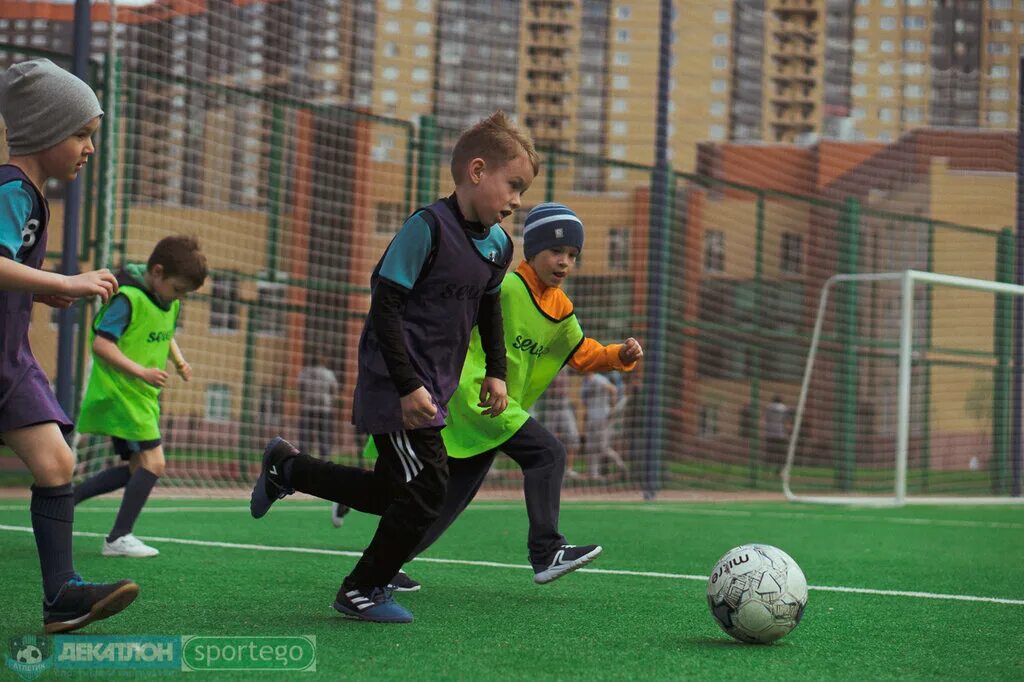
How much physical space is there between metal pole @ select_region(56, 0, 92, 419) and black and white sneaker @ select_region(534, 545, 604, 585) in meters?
5.11

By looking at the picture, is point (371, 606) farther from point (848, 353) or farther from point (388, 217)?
point (848, 353)

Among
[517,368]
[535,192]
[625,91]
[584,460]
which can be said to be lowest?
[584,460]

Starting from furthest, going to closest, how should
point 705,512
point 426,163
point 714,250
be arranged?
point 714,250 → point 426,163 → point 705,512

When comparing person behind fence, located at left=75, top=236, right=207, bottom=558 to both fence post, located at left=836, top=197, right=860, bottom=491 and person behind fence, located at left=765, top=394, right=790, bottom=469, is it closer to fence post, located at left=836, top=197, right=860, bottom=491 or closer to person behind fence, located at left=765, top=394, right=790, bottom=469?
fence post, located at left=836, top=197, right=860, bottom=491

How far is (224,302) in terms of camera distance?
37.1 ft

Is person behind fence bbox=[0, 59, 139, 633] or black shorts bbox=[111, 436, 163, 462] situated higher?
person behind fence bbox=[0, 59, 139, 633]

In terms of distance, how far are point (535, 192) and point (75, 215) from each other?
6388 millimetres

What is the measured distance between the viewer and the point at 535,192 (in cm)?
1444

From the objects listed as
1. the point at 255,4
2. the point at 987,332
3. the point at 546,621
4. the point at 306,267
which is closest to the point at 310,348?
the point at 306,267

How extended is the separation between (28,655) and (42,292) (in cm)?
86

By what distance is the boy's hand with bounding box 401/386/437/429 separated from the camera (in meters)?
3.68

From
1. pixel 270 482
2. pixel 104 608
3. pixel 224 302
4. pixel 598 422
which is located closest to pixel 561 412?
pixel 598 422

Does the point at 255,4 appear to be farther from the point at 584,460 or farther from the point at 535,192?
the point at 584,460

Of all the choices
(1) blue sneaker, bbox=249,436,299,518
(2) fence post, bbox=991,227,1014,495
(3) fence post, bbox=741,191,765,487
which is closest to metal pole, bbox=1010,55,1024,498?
(2) fence post, bbox=991,227,1014,495
